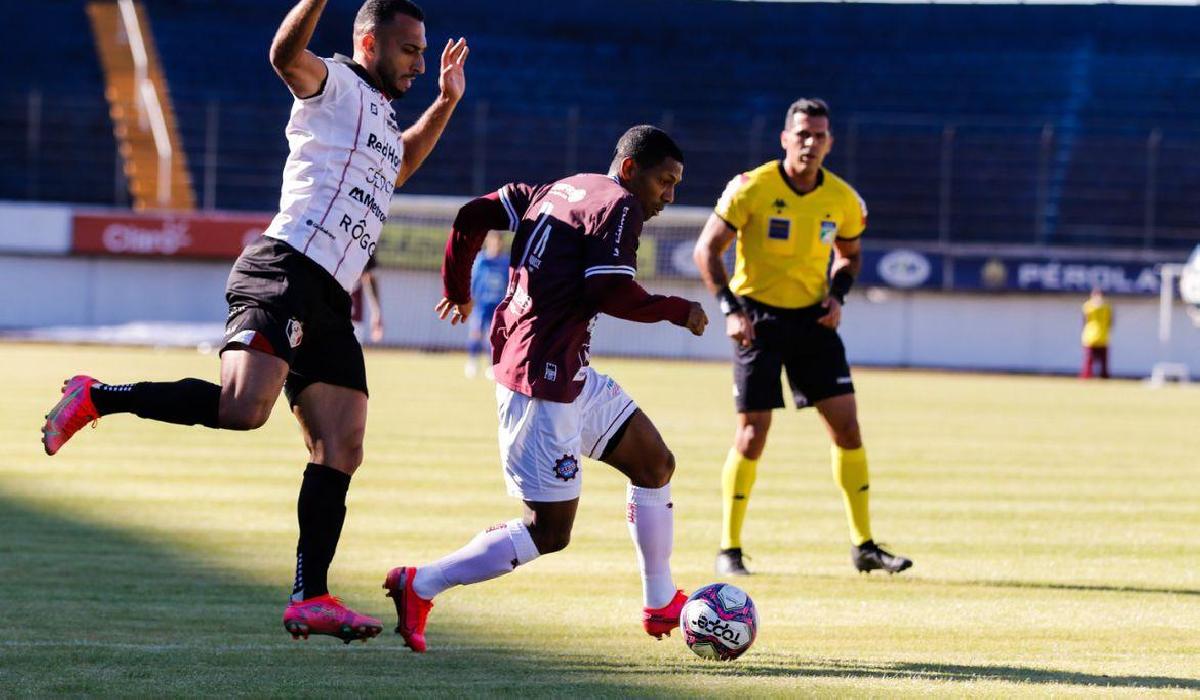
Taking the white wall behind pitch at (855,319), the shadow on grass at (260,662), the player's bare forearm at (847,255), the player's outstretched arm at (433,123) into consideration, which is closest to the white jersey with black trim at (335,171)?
the player's outstretched arm at (433,123)

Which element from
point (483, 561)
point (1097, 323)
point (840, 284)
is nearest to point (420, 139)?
point (483, 561)

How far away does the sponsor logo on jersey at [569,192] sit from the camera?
5.73 meters

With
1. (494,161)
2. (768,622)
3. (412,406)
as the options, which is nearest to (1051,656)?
(768,622)

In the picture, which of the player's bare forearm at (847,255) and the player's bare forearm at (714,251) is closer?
the player's bare forearm at (714,251)

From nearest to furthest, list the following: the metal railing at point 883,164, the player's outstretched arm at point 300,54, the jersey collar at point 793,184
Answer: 1. the player's outstretched arm at point 300,54
2. the jersey collar at point 793,184
3. the metal railing at point 883,164

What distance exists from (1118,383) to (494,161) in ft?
49.8

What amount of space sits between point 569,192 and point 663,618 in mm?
1617

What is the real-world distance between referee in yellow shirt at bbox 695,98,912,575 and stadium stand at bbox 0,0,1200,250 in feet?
96.3

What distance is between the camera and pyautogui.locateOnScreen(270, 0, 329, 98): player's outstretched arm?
5266 millimetres

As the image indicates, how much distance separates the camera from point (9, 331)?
36.4m

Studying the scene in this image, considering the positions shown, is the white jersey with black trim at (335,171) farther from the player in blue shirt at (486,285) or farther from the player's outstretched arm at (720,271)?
the player in blue shirt at (486,285)

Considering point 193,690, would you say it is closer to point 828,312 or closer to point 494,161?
point 828,312

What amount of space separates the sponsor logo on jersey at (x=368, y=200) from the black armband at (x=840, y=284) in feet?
10.7

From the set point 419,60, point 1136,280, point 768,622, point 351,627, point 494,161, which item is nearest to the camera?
point 351,627
